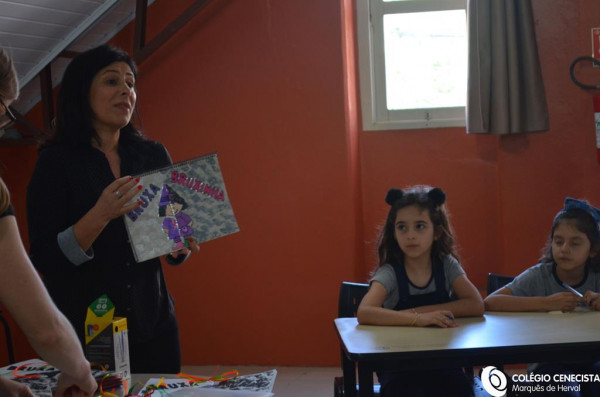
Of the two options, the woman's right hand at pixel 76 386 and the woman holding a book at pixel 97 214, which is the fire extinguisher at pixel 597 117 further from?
the woman's right hand at pixel 76 386

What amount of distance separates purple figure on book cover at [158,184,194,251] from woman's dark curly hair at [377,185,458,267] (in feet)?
3.03

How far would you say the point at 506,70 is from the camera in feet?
12.0

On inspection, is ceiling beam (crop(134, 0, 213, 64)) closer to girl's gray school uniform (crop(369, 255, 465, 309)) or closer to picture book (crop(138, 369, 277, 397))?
girl's gray school uniform (crop(369, 255, 465, 309))

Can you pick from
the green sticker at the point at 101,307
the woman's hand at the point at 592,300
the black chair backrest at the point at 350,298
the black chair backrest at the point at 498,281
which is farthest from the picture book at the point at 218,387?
the black chair backrest at the point at 498,281

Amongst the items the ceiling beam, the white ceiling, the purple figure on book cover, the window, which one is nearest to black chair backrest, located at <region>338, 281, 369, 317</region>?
the purple figure on book cover

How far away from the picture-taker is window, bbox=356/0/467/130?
4.14m

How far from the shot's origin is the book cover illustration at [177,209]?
1789 millimetres

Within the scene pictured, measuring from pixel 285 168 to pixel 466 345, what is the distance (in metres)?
2.38

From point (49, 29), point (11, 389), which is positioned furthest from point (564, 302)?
point (49, 29)

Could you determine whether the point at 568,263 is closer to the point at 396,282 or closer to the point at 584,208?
the point at 584,208

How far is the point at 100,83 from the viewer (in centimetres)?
195

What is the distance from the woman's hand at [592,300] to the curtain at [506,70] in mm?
1525

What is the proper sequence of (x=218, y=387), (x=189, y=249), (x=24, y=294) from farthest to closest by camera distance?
1. (x=189, y=249)
2. (x=218, y=387)
3. (x=24, y=294)

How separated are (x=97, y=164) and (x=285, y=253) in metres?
2.23
